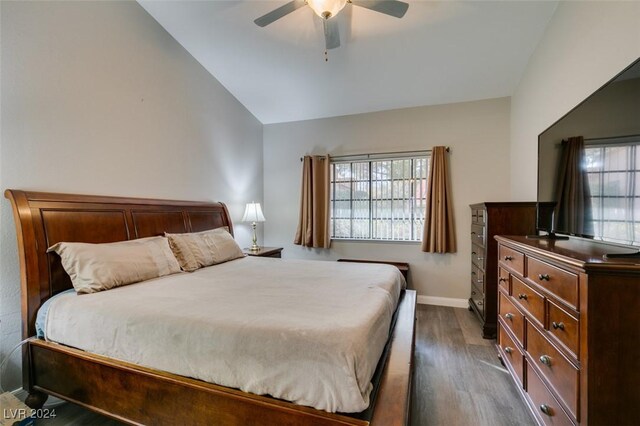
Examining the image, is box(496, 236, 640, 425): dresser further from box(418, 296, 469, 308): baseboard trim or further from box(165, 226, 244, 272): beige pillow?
box(165, 226, 244, 272): beige pillow

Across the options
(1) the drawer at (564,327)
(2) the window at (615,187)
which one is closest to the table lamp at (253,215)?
(1) the drawer at (564,327)

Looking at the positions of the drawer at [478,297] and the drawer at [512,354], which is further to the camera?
the drawer at [478,297]

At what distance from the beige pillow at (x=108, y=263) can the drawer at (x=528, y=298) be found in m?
2.47

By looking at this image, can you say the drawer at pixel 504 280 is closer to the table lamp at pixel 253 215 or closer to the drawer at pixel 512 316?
the drawer at pixel 512 316

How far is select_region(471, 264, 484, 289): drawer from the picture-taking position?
9.39 ft

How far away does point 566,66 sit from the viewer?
212 centimetres

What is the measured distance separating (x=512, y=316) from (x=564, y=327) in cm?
72

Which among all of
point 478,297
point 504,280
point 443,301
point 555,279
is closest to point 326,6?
point 555,279

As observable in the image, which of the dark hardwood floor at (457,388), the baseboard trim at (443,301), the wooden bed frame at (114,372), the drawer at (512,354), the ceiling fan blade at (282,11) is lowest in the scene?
the dark hardwood floor at (457,388)

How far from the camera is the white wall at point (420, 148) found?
347 cm

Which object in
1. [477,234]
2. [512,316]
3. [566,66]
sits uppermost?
A: [566,66]

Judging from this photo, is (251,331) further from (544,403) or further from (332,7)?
(332,7)

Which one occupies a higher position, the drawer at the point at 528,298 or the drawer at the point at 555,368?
the drawer at the point at 528,298

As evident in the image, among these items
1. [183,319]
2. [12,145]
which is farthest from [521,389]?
[12,145]
